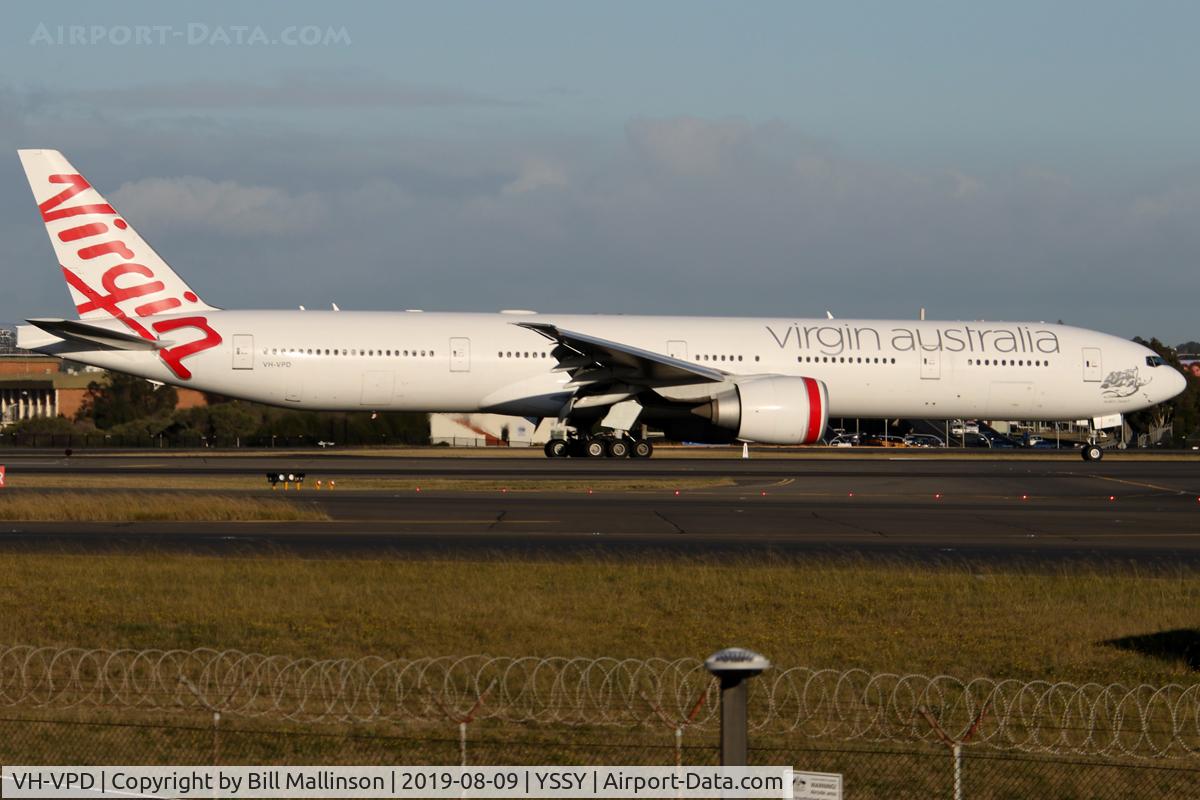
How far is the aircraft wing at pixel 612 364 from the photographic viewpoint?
36094mm

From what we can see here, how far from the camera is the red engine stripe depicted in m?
36.4

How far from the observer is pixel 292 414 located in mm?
59938

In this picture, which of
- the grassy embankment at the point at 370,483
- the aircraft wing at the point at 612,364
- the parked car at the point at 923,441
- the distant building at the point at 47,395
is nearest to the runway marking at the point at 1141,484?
the grassy embankment at the point at 370,483

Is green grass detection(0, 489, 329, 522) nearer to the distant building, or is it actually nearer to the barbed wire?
the barbed wire

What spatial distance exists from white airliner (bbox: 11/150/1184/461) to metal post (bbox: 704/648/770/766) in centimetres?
2992

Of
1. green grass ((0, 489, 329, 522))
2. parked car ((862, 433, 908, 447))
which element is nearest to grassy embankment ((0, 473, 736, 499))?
green grass ((0, 489, 329, 522))

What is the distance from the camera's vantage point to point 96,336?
3628cm

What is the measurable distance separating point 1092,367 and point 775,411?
12.2 metres

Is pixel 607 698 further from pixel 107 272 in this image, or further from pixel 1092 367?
pixel 1092 367

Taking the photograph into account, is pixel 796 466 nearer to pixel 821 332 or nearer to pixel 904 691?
pixel 821 332

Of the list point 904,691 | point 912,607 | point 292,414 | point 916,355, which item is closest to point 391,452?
point 292,414

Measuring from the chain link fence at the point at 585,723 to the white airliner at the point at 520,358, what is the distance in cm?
2509

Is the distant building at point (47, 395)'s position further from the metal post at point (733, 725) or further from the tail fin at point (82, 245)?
the metal post at point (733, 725)

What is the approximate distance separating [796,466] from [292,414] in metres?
28.6
